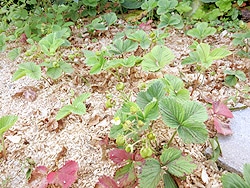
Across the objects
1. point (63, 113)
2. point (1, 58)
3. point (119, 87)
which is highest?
point (119, 87)

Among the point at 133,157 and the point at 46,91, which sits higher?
the point at 133,157

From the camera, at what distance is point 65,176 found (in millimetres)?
1112

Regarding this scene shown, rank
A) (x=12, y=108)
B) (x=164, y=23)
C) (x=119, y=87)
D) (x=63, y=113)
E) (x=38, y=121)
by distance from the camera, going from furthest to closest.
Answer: (x=164, y=23) → (x=12, y=108) → (x=38, y=121) → (x=63, y=113) → (x=119, y=87)

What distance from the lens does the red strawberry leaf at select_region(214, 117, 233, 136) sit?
121cm

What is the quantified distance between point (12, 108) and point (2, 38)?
1.77 feet

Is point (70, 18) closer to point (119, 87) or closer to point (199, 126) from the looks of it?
point (119, 87)

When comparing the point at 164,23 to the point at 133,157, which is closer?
the point at 133,157

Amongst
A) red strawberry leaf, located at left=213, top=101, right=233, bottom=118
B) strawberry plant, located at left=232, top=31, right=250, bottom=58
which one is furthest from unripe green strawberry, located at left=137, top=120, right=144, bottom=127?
strawberry plant, located at left=232, top=31, right=250, bottom=58

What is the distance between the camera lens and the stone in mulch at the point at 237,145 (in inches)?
44.2

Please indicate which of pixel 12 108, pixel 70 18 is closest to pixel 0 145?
pixel 12 108

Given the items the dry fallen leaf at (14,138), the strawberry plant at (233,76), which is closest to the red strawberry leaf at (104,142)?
the dry fallen leaf at (14,138)

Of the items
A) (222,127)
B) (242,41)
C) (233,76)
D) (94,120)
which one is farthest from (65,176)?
(242,41)

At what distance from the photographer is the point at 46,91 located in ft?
5.53

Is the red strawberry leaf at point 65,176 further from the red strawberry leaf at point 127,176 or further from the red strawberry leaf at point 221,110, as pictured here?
the red strawberry leaf at point 221,110
